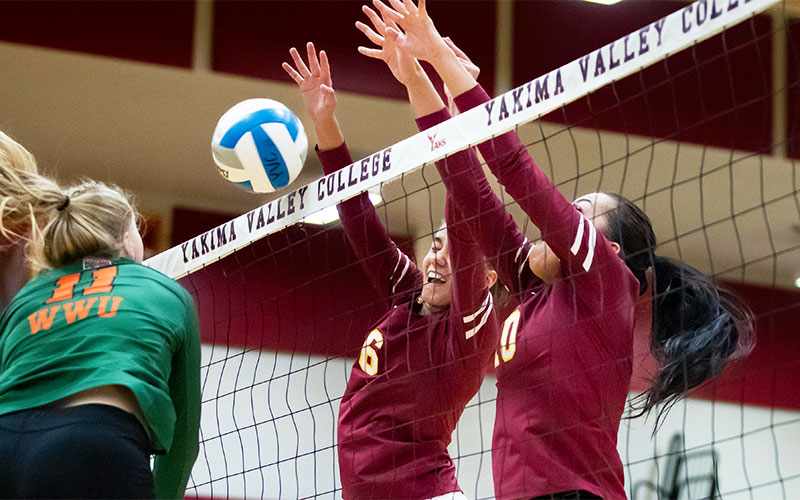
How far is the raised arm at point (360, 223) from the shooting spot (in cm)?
390

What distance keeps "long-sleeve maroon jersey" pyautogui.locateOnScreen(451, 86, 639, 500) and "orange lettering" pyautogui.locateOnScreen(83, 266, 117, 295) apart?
1.15 m

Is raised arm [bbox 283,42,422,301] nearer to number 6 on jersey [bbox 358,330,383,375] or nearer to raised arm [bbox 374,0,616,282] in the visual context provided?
number 6 on jersey [bbox 358,330,383,375]

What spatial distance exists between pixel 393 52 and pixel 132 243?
128 cm

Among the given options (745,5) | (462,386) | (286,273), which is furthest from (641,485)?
(745,5)

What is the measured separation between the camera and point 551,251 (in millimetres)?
3281

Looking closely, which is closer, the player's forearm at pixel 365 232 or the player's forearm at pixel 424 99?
the player's forearm at pixel 424 99

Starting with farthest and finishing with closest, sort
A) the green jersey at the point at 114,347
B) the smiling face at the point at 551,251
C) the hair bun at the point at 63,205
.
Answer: the smiling face at the point at 551,251, the hair bun at the point at 63,205, the green jersey at the point at 114,347

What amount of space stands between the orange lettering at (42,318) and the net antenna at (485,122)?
52.0 inches

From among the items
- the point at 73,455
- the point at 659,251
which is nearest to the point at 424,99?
the point at 73,455

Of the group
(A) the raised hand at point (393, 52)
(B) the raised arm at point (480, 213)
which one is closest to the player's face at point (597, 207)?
(B) the raised arm at point (480, 213)

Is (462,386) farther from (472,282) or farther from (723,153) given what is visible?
(723,153)

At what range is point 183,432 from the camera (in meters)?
2.56

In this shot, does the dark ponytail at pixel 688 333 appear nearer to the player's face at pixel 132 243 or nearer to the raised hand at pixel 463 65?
the raised hand at pixel 463 65

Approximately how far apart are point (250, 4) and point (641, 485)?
4710 mm
